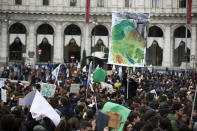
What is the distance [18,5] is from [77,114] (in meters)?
49.2

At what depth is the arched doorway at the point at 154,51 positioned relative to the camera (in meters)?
59.8

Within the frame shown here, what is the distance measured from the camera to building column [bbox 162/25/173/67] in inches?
2250

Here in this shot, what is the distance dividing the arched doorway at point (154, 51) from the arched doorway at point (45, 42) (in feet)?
48.3

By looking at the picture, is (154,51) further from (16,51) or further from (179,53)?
(16,51)

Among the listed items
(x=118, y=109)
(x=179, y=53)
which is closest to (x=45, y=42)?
(x=179, y=53)

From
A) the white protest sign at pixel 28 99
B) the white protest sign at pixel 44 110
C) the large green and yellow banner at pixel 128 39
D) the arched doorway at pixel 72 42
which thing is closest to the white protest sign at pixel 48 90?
the large green and yellow banner at pixel 128 39

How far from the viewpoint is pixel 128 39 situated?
17375 millimetres

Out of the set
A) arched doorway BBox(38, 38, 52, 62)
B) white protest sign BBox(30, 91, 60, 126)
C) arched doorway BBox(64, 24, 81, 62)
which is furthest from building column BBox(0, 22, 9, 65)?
white protest sign BBox(30, 91, 60, 126)

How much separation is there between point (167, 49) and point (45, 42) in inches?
718

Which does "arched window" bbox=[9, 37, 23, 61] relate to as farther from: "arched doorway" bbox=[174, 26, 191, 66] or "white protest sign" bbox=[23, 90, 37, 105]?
"white protest sign" bbox=[23, 90, 37, 105]

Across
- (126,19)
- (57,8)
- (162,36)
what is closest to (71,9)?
(57,8)

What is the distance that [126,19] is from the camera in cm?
1762

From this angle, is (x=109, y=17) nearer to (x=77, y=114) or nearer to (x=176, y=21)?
(x=176, y=21)

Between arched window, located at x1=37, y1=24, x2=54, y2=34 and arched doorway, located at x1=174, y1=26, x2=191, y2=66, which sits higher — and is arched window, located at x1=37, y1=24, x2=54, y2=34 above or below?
above
